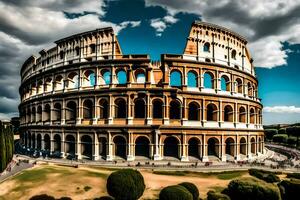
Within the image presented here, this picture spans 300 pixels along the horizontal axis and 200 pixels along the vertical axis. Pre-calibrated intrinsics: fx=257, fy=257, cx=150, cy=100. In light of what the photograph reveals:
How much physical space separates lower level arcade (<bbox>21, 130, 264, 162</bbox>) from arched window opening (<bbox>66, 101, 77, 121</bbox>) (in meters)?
2.79

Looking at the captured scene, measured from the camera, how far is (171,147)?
39.5 meters

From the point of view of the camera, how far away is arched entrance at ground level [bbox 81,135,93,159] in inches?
1546

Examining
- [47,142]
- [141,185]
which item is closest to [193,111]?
[141,185]

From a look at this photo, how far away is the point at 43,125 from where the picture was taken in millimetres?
44469

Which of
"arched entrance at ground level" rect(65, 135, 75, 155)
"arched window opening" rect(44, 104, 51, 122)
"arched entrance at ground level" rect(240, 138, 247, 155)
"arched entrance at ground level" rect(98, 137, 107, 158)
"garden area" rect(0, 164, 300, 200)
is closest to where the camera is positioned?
"garden area" rect(0, 164, 300, 200)

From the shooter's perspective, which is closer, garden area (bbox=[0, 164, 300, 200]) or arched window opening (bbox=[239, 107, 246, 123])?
garden area (bbox=[0, 164, 300, 200])

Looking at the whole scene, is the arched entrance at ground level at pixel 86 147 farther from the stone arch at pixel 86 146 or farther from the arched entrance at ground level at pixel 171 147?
the arched entrance at ground level at pixel 171 147

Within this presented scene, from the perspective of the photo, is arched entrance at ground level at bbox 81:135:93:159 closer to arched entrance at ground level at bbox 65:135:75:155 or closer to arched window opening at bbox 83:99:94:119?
arched entrance at ground level at bbox 65:135:75:155

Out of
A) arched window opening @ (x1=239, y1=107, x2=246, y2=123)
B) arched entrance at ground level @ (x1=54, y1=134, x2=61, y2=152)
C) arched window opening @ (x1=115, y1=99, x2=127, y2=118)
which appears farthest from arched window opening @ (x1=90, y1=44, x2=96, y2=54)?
arched window opening @ (x1=239, y1=107, x2=246, y2=123)

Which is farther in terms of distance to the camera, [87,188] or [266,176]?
[266,176]

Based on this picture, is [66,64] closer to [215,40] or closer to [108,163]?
[108,163]

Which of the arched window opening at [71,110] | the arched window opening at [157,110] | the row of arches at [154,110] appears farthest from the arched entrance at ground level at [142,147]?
A: the arched window opening at [71,110]

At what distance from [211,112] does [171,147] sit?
859cm

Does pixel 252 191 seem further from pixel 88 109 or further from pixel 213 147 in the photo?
pixel 88 109
